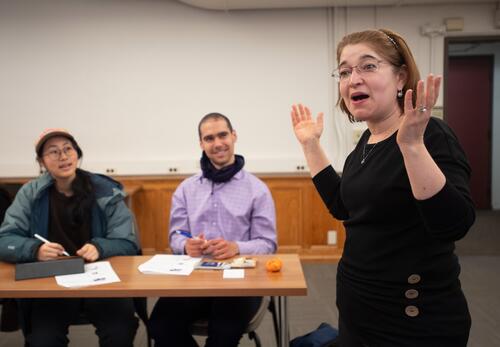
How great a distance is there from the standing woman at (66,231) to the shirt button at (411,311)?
57.0 inches

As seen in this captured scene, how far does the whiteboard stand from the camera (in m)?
4.38

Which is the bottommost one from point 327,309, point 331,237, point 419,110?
point 327,309

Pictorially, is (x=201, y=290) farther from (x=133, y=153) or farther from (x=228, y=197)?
(x=133, y=153)

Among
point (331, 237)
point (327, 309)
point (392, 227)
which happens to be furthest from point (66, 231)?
point (331, 237)

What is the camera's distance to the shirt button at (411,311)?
107 centimetres

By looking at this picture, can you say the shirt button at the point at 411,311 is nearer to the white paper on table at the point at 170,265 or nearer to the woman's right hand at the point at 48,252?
the white paper on table at the point at 170,265

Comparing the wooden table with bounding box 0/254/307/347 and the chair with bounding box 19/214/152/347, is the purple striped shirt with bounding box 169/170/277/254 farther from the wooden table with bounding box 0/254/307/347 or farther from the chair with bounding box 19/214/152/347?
the wooden table with bounding box 0/254/307/347

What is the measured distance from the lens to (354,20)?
14.3 feet

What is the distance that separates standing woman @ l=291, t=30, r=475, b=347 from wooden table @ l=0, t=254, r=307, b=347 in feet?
1.48

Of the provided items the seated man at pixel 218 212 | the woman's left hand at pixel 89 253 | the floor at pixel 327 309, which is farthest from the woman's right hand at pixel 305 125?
the floor at pixel 327 309

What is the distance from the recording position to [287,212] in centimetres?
443

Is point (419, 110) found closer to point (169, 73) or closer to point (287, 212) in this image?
point (287, 212)

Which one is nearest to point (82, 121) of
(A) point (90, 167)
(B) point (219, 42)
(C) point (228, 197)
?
(A) point (90, 167)

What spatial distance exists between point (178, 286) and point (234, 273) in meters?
0.25
